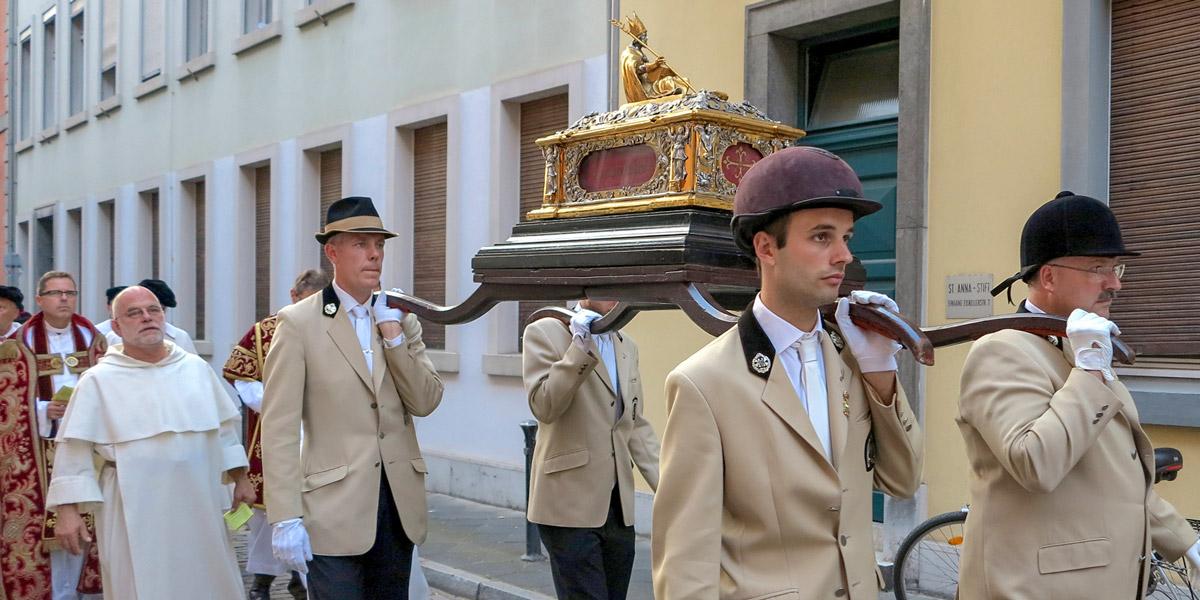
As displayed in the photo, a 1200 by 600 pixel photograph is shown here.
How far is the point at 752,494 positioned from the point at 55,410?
6.15m

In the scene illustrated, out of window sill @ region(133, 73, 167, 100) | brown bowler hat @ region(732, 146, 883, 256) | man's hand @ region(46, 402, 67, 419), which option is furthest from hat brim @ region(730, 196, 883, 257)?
window sill @ region(133, 73, 167, 100)

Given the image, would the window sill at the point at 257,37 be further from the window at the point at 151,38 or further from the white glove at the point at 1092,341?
the white glove at the point at 1092,341

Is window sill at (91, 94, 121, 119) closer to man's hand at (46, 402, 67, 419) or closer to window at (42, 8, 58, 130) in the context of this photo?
window at (42, 8, 58, 130)

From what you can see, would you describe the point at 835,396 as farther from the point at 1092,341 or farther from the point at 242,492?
the point at 242,492

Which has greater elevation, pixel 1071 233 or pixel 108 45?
pixel 108 45

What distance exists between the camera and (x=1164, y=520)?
12.1 feet

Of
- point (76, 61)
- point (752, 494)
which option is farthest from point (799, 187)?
point (76, 61)

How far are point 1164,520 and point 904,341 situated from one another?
1314 mm

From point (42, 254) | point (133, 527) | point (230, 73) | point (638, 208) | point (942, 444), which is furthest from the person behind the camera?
point (42, 254)

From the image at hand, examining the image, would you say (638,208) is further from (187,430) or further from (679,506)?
(187,430)

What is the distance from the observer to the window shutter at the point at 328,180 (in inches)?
612

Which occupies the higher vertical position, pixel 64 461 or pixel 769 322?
pixel 769 322

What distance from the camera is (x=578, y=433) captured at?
19.0 ft

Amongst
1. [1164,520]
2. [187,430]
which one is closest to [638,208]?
[1164,520]
